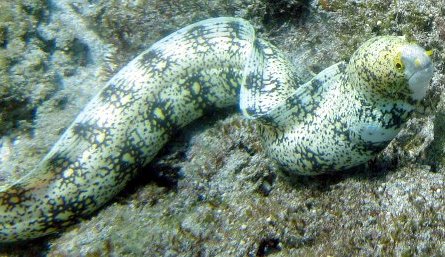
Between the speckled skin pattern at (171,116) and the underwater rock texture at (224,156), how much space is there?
6.7 inches

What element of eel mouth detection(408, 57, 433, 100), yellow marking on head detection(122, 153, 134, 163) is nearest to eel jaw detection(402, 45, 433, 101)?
eel mouth detection(408, 57, 433, 100)

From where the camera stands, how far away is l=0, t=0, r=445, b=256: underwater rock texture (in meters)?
2.80

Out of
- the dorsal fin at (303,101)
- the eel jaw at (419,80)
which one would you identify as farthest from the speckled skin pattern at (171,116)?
the eel jaw at (419,80)

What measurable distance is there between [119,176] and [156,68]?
3.32 ft

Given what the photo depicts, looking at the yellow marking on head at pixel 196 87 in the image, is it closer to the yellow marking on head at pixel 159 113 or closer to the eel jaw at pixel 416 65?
the yellow marking on head at pixel 159 113

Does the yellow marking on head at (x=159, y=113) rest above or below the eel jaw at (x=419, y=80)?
below

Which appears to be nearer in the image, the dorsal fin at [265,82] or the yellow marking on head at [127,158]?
the dorsal fin at [265,82]

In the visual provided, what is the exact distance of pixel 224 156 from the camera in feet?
11.7

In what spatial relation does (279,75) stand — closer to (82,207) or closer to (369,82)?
(369,82)

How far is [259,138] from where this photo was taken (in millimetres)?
3561

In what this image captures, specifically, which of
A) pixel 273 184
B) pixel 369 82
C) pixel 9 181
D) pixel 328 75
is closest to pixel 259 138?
pixel 273 184

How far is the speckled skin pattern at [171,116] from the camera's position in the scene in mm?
3201

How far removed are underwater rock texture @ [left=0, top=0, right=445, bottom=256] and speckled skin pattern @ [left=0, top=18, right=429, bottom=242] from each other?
17cm

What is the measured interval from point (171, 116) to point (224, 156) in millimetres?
647
